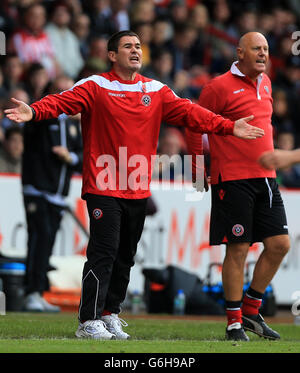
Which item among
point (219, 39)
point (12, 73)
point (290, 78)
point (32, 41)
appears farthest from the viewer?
point (219, 39)

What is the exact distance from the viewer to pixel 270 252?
7414 millimetres

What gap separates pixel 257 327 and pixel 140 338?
0.98 meters

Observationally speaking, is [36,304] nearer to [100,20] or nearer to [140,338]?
[140,338]

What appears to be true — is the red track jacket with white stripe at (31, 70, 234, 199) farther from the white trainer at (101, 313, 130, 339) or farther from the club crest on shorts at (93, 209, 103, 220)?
the white trainer at (101, 313, 130, 339)

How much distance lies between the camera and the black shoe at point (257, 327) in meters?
7.46

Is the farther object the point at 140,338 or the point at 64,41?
the point at 64,41

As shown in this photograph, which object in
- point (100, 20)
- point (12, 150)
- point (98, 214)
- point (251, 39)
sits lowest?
point (98, 214)

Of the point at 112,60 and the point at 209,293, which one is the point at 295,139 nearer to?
the point at 209,293

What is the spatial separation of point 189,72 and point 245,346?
36.1 ft

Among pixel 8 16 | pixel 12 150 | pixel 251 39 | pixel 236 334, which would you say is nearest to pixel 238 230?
pixel 236 334

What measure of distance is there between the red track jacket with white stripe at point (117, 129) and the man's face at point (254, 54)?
27.0 inches

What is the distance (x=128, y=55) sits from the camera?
23.0 feet

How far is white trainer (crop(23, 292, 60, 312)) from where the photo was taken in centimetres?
1016

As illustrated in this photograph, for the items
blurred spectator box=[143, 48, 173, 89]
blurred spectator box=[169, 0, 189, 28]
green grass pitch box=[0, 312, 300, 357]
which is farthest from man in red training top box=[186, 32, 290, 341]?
blurred spectator box=[169, 0, 189, 28]
